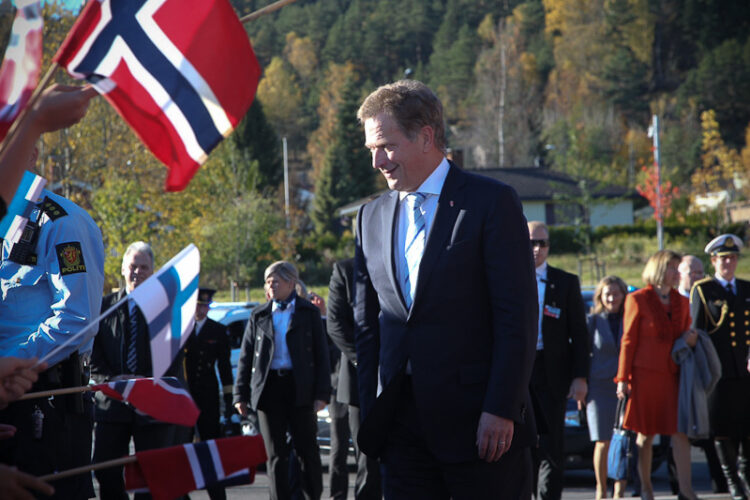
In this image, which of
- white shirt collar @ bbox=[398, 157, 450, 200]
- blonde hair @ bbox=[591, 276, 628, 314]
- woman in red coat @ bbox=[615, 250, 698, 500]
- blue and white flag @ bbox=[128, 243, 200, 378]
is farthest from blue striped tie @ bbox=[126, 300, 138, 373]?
blonde hair @ bbox=[591, 276, 628, 314]

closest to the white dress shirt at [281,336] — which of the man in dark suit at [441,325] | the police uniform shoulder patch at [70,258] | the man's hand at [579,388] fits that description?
the man's hand at [579,388]

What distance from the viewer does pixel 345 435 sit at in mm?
8617

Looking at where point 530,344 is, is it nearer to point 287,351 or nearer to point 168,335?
point 168,335

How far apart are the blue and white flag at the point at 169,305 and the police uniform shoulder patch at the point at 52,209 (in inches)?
51.9

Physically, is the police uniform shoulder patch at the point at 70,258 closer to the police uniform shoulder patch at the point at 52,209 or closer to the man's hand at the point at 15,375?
the police uniform shoulder patch at the point at 52,209

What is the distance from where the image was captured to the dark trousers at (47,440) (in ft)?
13.4

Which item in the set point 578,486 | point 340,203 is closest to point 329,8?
point 340,203

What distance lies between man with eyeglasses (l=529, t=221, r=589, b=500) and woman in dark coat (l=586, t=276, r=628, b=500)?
5.33ft

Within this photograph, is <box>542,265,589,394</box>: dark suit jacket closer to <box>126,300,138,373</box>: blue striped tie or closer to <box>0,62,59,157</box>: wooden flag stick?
<box>126,300,138,373</box>: blue striped tie

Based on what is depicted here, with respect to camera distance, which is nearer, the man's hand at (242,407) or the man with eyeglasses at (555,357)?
the man with eyeglasses at (555,357)

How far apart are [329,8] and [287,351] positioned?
144669 millimetres

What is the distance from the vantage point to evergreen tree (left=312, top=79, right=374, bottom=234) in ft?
286

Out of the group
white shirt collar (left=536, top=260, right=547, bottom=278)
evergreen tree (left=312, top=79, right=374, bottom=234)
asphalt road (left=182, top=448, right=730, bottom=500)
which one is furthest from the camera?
evergreen tree (left=312, top=79, right=374, bottom=234)

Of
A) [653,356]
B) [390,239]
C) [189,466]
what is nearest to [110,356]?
[390,239]
